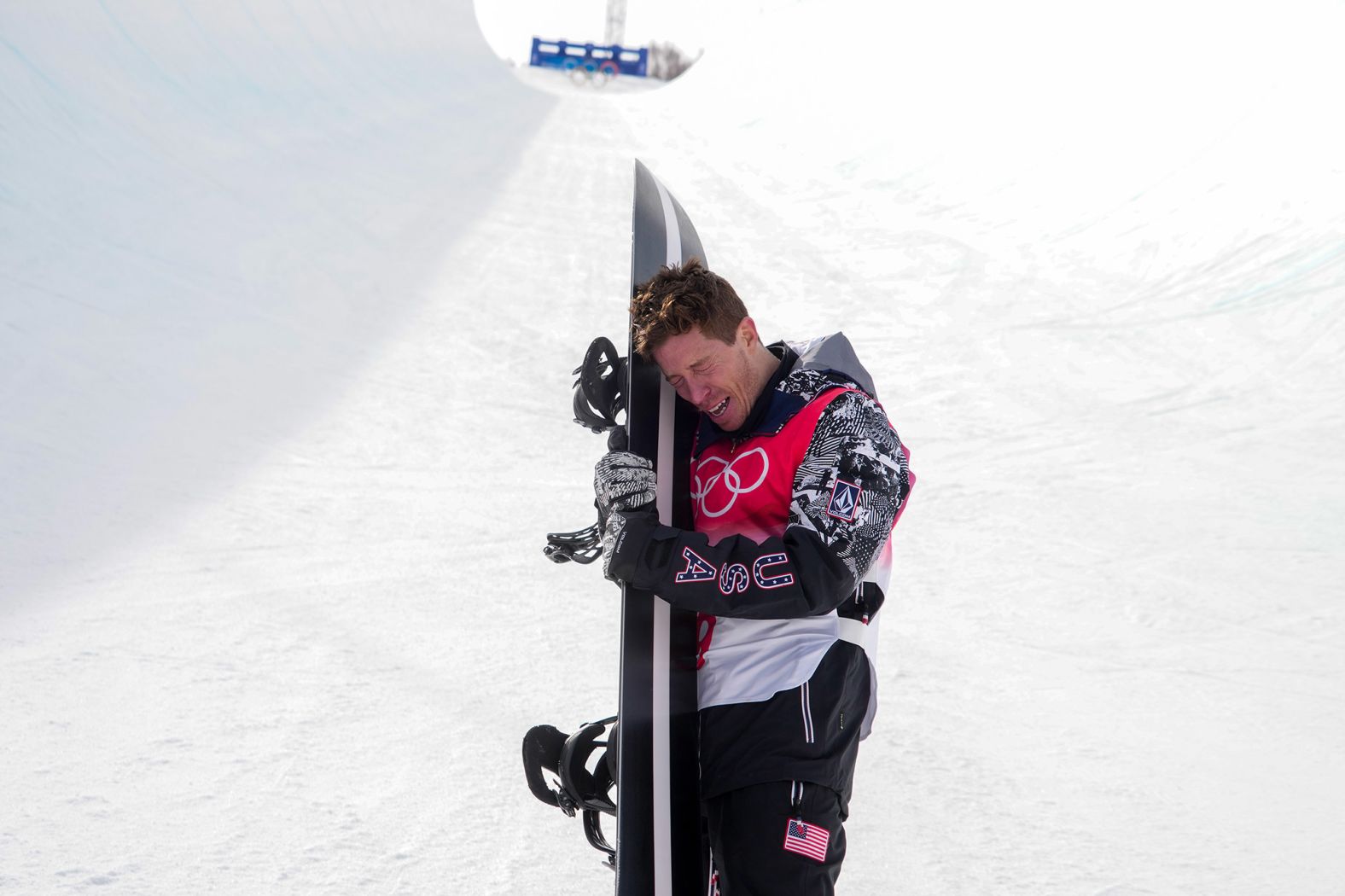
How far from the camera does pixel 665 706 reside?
176cm

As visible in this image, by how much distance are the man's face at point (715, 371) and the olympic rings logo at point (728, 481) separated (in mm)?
63

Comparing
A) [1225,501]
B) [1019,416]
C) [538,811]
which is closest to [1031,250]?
[1019,416]

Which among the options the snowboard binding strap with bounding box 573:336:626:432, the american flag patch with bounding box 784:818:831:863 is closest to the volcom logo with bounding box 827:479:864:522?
the american flag patch with bounding box 784:818:831:863

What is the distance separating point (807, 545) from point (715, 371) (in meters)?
0.32

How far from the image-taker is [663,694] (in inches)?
69.6

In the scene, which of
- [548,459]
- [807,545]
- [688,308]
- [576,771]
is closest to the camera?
[807,545]

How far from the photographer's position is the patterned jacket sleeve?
1532mm

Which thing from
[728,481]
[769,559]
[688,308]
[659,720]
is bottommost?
[659,720]

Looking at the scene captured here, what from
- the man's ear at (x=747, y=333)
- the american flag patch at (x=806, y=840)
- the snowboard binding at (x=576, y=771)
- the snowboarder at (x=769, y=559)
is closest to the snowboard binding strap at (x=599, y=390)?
the snowboarder at (x=769, y=559)

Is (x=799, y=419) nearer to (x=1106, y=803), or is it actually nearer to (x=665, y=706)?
(x=665, y=706)

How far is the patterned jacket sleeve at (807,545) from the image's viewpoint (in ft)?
5.03

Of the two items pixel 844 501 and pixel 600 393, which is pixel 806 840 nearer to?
pixel 844 501

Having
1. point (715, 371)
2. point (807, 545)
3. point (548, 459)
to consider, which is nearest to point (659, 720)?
point (807, 545)

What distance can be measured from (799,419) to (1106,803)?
155 centimetres
